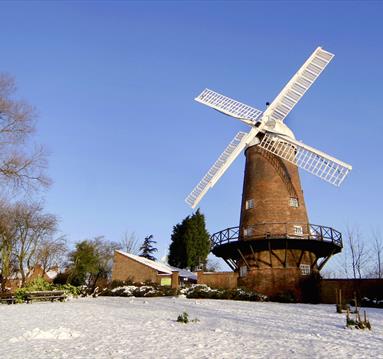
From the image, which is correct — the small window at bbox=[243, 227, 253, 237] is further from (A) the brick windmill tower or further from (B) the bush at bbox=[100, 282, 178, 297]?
(B) the bush at bbox=[100, 282, 178, 297]

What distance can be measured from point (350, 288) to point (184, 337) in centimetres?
1681

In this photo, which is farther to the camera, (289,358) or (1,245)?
(1,245)

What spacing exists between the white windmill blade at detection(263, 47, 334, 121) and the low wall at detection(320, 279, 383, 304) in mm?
10873

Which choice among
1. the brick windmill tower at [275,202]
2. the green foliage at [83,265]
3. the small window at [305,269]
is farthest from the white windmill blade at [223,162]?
the green foliage at [83,265]

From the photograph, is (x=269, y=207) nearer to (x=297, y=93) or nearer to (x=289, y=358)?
(x=297, y=93)

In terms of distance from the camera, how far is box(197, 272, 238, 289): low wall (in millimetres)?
26953

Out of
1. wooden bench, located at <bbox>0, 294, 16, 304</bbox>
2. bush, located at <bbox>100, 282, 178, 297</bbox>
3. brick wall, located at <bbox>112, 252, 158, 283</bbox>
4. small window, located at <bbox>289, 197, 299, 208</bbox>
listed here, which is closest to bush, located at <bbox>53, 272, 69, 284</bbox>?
brick wall, located at <bbox>112, 252, 158, 283</bbox>

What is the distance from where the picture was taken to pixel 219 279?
27859 mm

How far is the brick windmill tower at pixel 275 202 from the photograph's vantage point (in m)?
23.8

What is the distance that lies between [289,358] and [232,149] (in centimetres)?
2011

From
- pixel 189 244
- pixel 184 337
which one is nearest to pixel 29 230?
pixel 189 244

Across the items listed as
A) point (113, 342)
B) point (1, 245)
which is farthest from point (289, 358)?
point (1, 245)

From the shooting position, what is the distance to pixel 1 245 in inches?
1442

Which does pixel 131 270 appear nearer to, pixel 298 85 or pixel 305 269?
pixel 305 269
